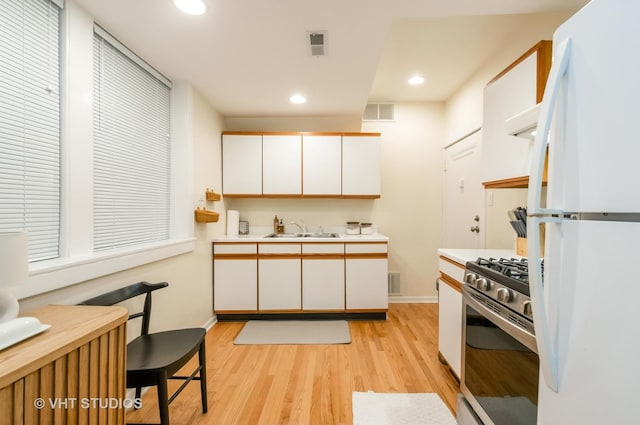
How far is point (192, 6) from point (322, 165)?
6.76 feet

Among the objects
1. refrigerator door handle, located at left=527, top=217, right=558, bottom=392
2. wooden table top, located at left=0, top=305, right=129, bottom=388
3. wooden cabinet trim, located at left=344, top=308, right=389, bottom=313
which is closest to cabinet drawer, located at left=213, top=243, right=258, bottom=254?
wooden cabinet trim, located at left=344, top=308, right=389, bottom=313

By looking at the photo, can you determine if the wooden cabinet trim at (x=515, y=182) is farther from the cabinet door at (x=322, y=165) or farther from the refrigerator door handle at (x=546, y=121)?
the cabinet door at (x=322, y=165)

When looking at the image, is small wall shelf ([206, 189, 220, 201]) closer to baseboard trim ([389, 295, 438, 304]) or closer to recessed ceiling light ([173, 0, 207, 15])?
recessed ceiling light ([173, 0, 207, 15])

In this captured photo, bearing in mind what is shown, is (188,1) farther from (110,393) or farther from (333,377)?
(333,377)

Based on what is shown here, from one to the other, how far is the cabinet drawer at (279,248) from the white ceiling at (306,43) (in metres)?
1.56

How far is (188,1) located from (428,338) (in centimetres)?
316

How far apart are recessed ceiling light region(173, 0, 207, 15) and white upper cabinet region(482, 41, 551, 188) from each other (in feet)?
5.98

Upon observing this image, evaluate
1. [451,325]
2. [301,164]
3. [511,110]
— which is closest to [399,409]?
[451,325]

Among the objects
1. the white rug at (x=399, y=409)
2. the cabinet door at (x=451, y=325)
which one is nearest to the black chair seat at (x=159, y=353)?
the white rug at (x=399, y=409)

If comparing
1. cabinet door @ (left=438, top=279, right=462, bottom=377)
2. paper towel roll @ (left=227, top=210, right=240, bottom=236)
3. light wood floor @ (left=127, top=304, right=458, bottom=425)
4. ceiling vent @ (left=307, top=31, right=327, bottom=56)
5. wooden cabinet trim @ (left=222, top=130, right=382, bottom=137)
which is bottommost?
light wood floor @ (left=127, top=304, right=458, bottom=425)

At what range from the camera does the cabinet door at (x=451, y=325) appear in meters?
1.82

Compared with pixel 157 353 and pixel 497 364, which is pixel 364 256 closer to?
pixel 497 364

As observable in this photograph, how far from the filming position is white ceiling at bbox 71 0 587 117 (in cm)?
161

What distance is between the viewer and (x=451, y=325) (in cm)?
194
